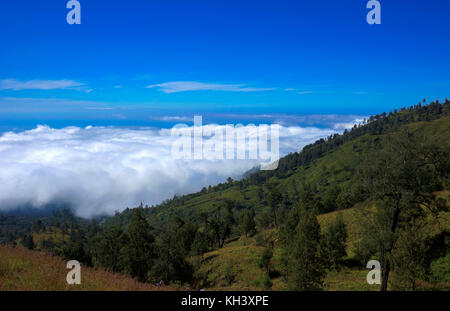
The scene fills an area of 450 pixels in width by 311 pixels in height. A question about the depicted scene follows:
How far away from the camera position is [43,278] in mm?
9508

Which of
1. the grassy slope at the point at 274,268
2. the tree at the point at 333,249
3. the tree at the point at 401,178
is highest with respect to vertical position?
the tree at the point at 401,178

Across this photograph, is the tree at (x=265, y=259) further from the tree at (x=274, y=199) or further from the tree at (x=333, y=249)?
the tree at (x=274, y=199)

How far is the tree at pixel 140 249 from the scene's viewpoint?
30.4m

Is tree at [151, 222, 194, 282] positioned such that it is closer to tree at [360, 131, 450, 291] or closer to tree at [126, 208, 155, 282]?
tree at [126, 208, 155, 282]

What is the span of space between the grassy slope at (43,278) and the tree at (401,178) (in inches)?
589

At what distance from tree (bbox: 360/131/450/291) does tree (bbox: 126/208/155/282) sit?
25.2 m

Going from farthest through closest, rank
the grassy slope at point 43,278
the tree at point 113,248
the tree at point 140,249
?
the tree at point 113,248, the tree at point 140,249, the grassy slope at point 43,278

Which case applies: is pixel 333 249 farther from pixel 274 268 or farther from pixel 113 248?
pixel 113 248

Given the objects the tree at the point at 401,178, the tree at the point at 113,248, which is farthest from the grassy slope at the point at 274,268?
the tree at the point at 113,248

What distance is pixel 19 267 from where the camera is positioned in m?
10.2

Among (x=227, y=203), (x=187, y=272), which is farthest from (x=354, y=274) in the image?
(x=227, y=203)

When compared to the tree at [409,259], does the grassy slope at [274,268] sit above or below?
below

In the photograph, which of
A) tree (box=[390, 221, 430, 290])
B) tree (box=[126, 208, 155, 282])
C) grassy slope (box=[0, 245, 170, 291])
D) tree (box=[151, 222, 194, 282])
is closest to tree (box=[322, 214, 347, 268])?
tree (box=[390, 221, 430, 290])
